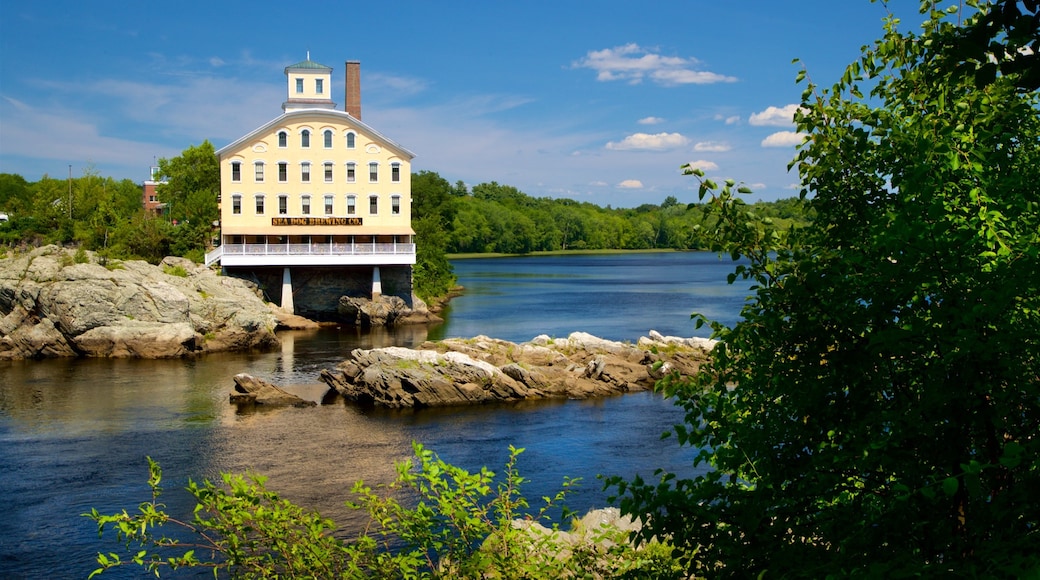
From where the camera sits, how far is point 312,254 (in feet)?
186

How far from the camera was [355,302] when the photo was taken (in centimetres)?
5772

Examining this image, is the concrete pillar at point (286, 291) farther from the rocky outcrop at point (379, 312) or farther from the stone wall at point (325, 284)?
the rocky outcrop at point (379, 312)

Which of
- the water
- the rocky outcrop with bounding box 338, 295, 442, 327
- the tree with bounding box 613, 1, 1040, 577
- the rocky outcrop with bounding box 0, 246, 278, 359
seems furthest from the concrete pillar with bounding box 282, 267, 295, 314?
the tree with bounding box 613, 1, 1040, 577

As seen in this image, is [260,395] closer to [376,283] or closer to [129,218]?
[376,283]

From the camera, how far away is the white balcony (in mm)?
55656

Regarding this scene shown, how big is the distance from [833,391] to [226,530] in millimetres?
5494

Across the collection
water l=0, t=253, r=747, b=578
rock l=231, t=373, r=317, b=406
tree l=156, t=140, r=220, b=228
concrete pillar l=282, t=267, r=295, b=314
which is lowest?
water l=0, t=253, r=747, b=578

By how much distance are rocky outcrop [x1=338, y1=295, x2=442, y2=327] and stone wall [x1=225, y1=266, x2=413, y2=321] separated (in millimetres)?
993

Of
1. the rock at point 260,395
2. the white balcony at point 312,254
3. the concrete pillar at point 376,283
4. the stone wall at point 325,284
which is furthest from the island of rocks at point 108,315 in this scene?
the rock at point 260,395

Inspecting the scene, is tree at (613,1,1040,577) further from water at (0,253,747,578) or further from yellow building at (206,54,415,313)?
yellow building at (206,54,415,313)

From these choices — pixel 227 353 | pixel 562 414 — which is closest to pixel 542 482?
pixel 562 414

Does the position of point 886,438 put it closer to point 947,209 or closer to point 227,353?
point 947,209

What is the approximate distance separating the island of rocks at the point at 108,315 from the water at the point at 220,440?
1730mm

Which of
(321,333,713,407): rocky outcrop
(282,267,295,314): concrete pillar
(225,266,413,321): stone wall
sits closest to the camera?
(321,333,713,407): rocky outcrop
